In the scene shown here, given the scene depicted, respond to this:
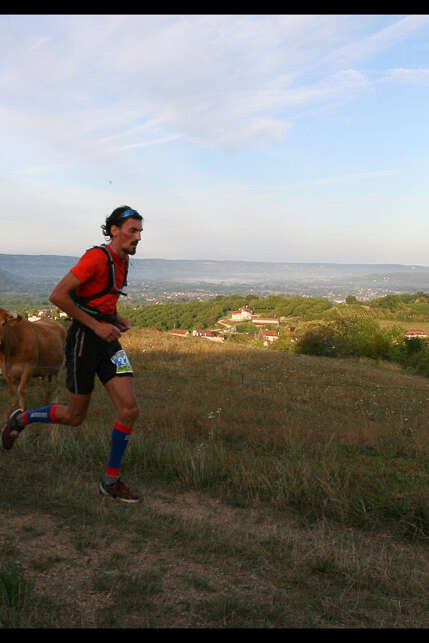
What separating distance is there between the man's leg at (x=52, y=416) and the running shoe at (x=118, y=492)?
2.14 ft

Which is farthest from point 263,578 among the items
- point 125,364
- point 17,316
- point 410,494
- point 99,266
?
point 17,316

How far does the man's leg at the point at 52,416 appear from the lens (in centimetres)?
464

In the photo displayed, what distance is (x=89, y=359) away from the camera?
4473 mm

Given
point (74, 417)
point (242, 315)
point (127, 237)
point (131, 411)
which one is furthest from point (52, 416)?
point (242, 315)

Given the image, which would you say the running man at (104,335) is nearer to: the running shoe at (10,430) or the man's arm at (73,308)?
the man's arm at (73,308)

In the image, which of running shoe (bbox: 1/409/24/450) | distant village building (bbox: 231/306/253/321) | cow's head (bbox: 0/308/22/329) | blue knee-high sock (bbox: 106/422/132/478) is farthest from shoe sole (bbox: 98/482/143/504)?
distant village building (bbox: 231/306/253/321)

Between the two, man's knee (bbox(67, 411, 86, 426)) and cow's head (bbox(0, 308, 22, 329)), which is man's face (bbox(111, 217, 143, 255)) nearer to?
man's knee (bbox(67, 411, 86, 426))

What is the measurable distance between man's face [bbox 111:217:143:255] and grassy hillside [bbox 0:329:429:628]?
6.94ft

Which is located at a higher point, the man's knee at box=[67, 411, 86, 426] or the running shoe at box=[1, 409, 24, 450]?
the man's knee at box=[67, 411, 86, 426]

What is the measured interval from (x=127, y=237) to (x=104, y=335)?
3.02ft

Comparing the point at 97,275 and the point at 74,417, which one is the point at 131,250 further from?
the point at 74,417

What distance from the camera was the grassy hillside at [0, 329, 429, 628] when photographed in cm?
278

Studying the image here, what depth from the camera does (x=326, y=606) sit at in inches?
112

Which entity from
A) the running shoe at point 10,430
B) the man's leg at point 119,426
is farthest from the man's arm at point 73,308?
the running shoe at point 10,430
